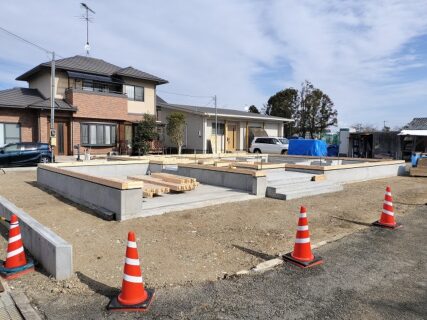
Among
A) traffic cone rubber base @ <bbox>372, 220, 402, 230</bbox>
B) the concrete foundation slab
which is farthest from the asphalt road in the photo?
the concrete foundation slab

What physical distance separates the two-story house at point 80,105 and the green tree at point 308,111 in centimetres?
2872

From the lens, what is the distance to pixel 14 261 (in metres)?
4.54

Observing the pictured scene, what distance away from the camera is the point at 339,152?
97.9 ft

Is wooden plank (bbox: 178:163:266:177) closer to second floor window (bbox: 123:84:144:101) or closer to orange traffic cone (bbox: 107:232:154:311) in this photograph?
orange traffic cone (bbox: 107:232:154:311)

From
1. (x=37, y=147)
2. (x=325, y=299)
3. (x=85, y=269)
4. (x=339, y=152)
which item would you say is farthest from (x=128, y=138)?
(x=325, y=299)

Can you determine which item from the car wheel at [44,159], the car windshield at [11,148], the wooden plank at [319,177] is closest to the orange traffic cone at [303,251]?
the wooden plank at [319,177]

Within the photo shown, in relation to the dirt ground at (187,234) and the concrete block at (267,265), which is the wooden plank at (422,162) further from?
the concrete block at (267,265)

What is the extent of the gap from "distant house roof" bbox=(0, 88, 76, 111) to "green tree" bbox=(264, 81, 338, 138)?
35.2 metres

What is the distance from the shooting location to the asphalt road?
353cm

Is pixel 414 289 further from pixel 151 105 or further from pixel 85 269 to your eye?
pixel 151 105

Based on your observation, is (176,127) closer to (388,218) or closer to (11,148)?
(11,148)

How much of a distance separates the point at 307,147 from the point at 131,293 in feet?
70.7

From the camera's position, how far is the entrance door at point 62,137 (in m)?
22.7


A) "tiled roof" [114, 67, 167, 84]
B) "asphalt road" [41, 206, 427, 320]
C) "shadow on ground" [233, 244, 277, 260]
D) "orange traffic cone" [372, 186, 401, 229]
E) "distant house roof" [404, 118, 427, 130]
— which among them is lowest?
"asphalt road" [41, 206, 427, 320]
